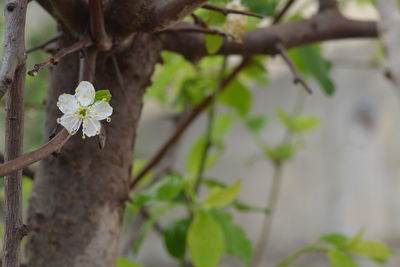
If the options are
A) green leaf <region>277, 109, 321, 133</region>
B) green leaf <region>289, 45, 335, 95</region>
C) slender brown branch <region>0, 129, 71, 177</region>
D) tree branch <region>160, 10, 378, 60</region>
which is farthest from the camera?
green leaf <region>277, 109, 321, 133</region>

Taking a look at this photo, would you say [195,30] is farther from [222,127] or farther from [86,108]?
[222,127]

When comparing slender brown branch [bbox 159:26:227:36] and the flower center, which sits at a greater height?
slender brown branch [bbox 159:26:227:36]

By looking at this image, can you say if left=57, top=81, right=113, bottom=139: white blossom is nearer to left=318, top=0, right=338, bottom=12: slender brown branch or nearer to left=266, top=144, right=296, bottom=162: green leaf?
left=318, top=0, right=338, bottom=12: slender brown branch

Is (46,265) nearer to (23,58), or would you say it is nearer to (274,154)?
(23,58)

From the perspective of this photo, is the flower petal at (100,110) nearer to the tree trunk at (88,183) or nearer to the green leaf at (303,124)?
the tree trunk at (88,183)

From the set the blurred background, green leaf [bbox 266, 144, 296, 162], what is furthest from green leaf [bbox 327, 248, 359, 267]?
the blurred background

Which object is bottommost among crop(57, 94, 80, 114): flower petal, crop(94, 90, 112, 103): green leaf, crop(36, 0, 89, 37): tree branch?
crop(57, 94, 80, 114): flower petal

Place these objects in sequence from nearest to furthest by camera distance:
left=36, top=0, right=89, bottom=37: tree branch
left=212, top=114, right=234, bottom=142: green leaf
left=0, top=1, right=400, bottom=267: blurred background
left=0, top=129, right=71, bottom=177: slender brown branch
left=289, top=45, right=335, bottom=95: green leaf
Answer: left=0, top=129, right=71, bottom=177: slender brown branch < left=36, top=0, right=89, bottom=37: tree branch < left=289, top=45, right=335, bottom=95: green leaf < left=212, top=114, right=234, bottom=142: green leaf < left=0, top=1, right=400, bottom=267: blurred background

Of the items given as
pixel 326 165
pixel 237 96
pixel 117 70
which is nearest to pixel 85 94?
pixel 117 70

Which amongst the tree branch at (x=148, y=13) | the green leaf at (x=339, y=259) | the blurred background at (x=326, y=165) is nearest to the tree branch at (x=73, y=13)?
the tree branch at (x=148, y=13)
